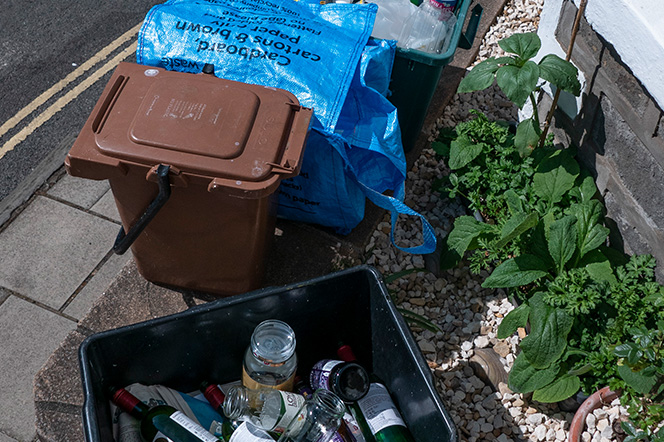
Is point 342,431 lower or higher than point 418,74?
lower

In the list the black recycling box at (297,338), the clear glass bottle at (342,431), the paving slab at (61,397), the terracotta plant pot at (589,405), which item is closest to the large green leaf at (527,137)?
the terracotta plant pot at (589,405)

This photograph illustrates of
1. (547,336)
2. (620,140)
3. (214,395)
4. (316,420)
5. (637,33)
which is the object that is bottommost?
(214,395)

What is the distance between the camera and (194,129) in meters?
2.07

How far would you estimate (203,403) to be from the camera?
2.12 metres

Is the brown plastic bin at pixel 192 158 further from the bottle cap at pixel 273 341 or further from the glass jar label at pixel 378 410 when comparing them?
the glass jar label at pixel 378 410

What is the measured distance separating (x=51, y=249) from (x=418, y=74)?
6.79ft

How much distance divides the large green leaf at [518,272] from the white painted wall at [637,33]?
77cm

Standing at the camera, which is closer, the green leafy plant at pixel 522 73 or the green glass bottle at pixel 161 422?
the green glass bottle at pixel 161 422

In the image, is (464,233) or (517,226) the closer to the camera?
(517,226)

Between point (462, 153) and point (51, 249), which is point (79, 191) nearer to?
point (51, 249)

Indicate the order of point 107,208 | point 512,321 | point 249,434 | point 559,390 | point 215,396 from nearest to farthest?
1. point 249,434
2. point 215,396
3. point 559,390
4. point 512,321
5. point 107,208

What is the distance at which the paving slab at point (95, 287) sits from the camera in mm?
2939

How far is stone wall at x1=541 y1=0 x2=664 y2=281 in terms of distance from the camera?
2.49 meters

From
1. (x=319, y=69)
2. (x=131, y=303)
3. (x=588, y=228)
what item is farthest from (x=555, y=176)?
(x=131, y=303)
